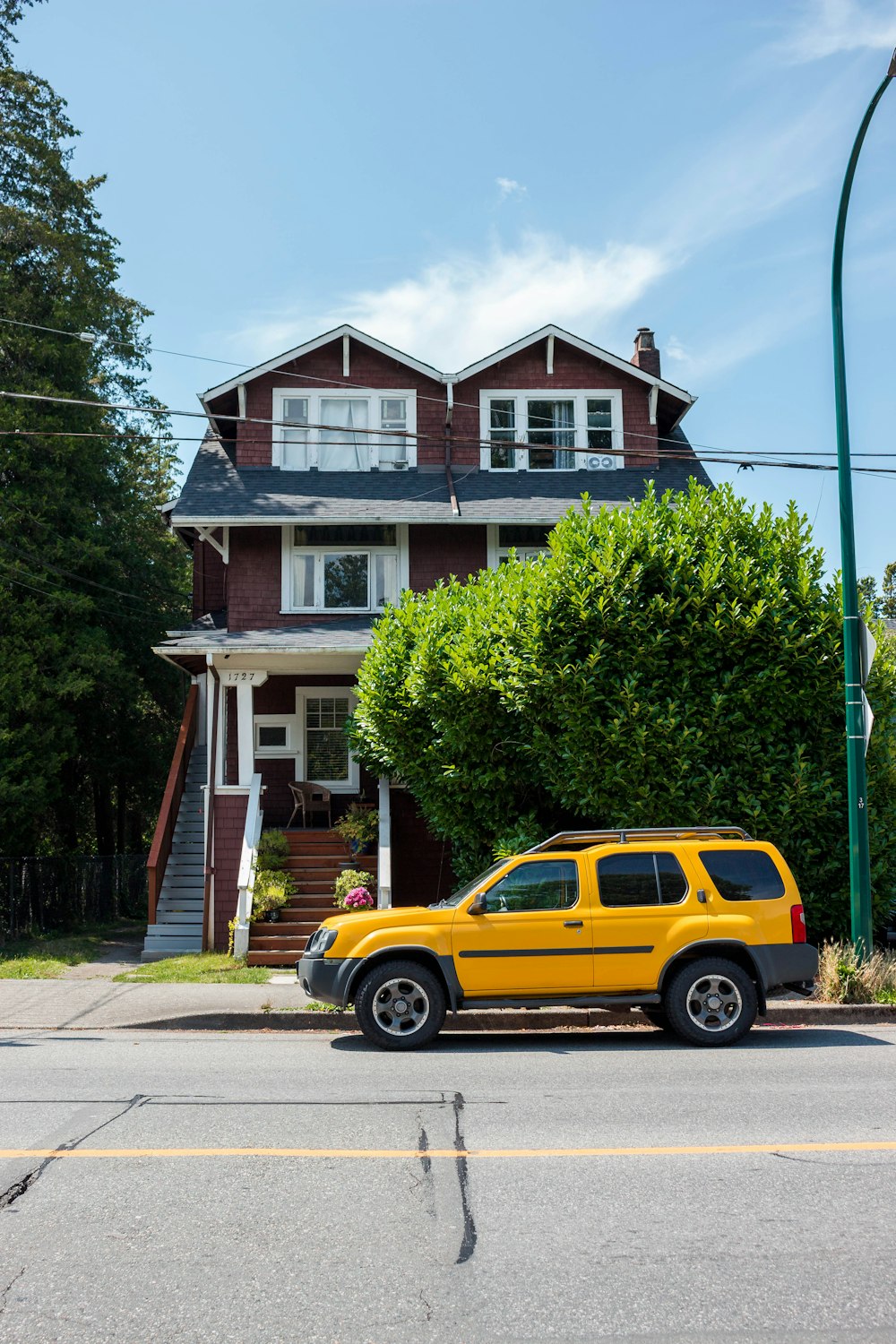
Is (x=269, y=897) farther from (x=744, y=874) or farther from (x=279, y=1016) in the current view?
(x=744, y=874)

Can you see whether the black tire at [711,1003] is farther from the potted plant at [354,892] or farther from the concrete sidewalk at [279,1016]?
the potted plant at [354,892]

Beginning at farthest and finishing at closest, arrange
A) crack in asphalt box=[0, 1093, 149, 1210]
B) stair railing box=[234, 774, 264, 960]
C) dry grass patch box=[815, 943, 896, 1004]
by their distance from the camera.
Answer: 1. stair railing box=[234, 774, 264, 960]
2. dry grass patch box=[815, 943, 896, 1004]
3. crack in asphalt box=[0, 1093, 149, 1210]

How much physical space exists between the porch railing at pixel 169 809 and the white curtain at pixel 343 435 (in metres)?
5.26

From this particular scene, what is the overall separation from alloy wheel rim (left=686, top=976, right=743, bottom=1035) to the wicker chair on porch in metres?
10.4

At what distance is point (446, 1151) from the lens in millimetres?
6160

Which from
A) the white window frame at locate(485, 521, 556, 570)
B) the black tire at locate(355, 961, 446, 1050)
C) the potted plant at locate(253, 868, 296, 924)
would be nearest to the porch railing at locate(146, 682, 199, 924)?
the potted plant at locate(253, 868, 296, 924)

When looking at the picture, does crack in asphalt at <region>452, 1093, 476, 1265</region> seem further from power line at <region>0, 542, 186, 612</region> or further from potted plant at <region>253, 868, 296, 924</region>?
power line at <region>0, 542, 186, 612</region>

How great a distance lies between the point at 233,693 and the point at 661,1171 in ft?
56.2

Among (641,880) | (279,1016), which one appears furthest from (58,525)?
(641,880)

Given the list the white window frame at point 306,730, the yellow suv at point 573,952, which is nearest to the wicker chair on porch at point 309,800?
the white window frame at point 306,730

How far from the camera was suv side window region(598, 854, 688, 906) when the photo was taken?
1009 cm

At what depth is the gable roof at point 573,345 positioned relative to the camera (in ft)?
72.0

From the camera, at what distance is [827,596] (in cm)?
1342

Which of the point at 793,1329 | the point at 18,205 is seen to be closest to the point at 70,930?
the point at 18,205
